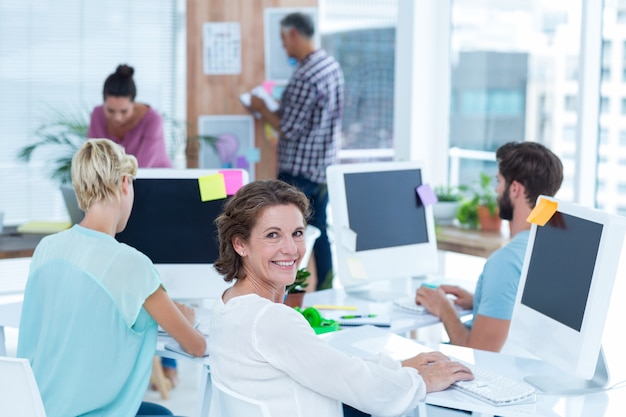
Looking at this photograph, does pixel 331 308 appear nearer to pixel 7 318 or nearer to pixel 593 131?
pixel 7 318

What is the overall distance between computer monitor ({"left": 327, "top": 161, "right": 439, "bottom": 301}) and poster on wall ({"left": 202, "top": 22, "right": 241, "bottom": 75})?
2.05 meters

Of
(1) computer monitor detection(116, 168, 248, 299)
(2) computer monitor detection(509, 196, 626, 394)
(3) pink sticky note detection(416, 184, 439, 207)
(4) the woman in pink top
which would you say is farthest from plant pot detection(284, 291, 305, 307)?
(4) the woman in pink top

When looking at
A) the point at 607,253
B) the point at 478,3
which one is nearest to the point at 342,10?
the point at 478,3

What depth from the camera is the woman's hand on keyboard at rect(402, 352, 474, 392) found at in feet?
6.94

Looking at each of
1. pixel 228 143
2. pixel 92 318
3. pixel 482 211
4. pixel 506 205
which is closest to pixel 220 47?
pixel 228 143

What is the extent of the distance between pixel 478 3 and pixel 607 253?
321 cm

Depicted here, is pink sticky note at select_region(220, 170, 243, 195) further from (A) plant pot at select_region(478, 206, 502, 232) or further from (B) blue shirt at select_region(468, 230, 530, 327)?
(A) plant pot at select_region(478, 206, 502, 232)

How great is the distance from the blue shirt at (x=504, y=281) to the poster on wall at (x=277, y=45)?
2559 mm

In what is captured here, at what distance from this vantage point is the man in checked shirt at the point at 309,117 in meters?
4.90

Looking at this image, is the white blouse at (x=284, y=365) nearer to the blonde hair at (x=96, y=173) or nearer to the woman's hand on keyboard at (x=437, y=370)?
the woman's hand on keyboard at (x=437, y=370)

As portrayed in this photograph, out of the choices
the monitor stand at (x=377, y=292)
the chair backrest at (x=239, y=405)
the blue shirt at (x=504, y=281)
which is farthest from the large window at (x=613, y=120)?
the chair backrest at (x=239, y=405)

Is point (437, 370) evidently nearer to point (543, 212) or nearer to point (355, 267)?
point (543, 212)

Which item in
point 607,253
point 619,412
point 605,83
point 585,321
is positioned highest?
point 605,83

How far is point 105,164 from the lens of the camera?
2.43 meters
